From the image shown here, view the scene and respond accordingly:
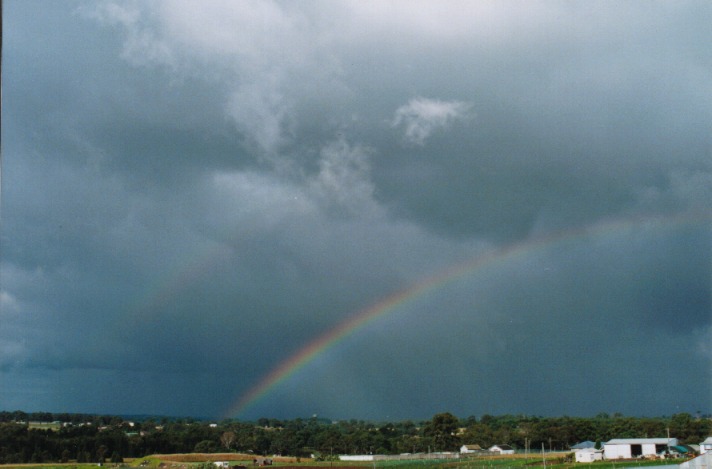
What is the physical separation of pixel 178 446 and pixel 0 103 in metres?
85.7

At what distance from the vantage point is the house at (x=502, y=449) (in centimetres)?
8481

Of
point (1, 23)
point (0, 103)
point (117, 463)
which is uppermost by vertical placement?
point (1, 23)

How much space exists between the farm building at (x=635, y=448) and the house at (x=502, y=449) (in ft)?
62.8

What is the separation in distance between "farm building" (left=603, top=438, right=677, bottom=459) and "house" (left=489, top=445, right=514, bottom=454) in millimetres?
19132

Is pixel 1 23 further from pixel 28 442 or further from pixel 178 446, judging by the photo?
pixel 178 446

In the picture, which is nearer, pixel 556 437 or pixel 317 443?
pixel 556 437

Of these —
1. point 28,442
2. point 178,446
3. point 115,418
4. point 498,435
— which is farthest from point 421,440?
point 115,418

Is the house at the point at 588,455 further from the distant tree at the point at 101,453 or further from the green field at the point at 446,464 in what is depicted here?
the distant tree at the point at 101,453

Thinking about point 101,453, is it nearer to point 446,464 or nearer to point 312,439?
point 312,439

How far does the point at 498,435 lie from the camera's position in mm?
90500

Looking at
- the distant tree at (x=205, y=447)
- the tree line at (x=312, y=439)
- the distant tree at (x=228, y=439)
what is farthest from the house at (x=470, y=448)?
the distant tree at (x=205, y=447)

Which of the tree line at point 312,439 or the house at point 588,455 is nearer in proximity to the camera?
the house at point 588,455

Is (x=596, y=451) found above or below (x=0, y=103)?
below

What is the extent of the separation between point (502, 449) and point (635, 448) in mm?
21845
